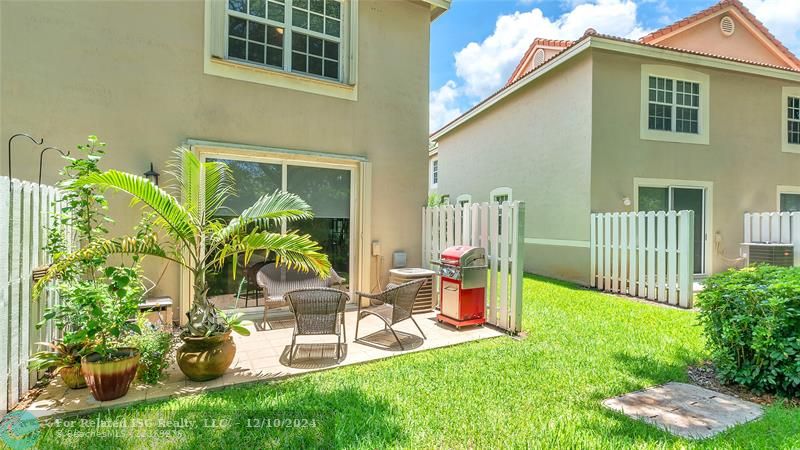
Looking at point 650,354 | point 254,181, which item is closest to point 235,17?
point 254,181

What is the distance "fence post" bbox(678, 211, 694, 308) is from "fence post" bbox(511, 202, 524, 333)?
4460 millimetres

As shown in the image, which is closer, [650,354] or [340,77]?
[650,354]

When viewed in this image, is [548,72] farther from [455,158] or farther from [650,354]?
→ [650,354]

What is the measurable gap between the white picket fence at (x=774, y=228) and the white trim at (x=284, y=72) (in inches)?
464

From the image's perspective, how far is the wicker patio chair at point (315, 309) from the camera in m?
4.63

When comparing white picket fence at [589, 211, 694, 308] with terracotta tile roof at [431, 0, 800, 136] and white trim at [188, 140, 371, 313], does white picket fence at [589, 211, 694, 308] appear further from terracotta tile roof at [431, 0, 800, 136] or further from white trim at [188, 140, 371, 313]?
white trim at [188, 140, 371, 313]

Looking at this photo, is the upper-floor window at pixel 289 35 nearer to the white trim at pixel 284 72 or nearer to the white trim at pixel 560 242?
the white trim at pixel 284 72

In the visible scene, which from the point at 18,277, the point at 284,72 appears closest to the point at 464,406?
the point at 18,277

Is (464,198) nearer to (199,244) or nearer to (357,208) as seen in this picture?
(357,208)

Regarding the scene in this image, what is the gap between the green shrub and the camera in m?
3.69

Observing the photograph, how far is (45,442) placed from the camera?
2.97m

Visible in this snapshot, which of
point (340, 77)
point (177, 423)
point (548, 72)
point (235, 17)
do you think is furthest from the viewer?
point (548, 72)

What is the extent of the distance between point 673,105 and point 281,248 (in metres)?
11.7

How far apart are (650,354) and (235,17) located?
27.3ft
